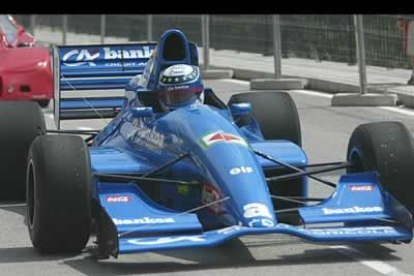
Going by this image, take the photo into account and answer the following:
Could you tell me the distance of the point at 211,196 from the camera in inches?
319

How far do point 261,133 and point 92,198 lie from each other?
252cm

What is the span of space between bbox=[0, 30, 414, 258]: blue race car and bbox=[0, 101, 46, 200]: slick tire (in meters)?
0.85

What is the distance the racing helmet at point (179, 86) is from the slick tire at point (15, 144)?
150cm

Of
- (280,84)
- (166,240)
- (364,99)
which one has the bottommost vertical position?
(280,84)

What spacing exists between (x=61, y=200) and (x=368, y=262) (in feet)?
6.59

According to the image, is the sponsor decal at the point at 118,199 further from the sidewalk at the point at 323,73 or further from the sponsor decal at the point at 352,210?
the sidewalk at the point at 323,73

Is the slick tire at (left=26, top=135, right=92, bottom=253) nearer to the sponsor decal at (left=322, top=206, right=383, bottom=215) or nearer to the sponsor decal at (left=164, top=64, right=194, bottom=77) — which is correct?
the sponsor decal at (left=164, top=64, right=194, bottom=77)

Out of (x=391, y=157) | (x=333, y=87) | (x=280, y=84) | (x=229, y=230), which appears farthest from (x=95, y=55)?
(x=280, y=84)

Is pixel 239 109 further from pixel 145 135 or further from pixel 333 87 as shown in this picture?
pixel 333 87

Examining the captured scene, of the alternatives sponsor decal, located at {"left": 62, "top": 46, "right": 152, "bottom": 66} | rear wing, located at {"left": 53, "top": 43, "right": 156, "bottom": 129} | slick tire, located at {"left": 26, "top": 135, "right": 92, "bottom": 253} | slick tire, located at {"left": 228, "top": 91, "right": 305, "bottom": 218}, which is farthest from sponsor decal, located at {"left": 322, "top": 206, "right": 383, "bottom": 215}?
sponsor decal, located at {"left": 62, "top": 46, "right": 152, "bottom": 66}

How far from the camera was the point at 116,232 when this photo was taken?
758 cm

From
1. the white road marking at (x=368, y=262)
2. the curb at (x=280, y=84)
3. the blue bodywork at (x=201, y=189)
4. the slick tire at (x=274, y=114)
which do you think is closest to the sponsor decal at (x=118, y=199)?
the blue bodywork at (x=201, y=189)

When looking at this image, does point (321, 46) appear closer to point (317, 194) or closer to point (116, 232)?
point (317, 194)

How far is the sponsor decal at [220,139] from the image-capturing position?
8250mm
